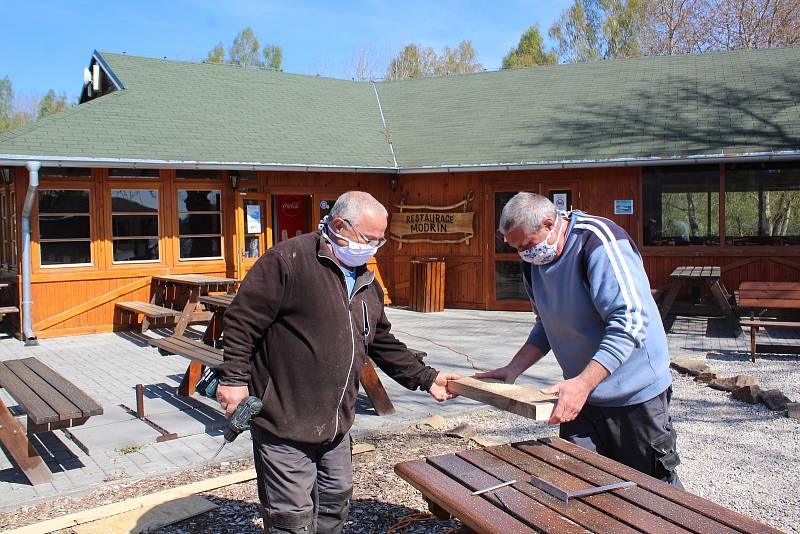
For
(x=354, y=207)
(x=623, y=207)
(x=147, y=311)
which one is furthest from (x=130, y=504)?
(x=623, y=207)

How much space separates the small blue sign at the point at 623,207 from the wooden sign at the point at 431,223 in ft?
8.46

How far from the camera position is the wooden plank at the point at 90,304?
36.2ft

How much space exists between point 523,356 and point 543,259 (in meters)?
0.65

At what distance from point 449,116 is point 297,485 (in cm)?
1361

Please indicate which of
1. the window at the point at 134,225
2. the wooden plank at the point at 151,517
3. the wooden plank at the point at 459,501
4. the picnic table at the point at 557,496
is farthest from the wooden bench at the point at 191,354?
the window at the point at 134,225

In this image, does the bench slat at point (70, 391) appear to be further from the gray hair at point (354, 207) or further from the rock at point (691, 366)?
the rock at point (691, 366)

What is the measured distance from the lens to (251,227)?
43.2ft

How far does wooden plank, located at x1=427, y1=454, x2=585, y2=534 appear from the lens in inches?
97.5

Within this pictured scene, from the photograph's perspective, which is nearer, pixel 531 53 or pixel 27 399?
pixel 27 399

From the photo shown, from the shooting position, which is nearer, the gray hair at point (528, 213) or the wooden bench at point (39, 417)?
the gray hair at point (528, 213)

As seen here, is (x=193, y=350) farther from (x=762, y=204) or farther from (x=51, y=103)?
(x=51, y=103)

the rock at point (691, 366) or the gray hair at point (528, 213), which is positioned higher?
the gray hair at point (528, 213)

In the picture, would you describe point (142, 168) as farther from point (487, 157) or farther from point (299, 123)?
point (487, 157)

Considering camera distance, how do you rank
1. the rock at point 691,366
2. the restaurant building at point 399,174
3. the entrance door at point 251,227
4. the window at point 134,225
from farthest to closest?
1. the entrance door at point 251,227
2. the window at point 134,225
3. the restaurant building at point 399,174
4. the rock at point 691,366
